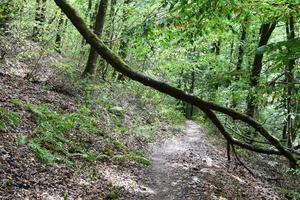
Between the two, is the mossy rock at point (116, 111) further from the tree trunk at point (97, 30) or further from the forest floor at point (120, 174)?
the tree trunk at point (97, 30)

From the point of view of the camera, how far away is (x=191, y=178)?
1137 centimetres

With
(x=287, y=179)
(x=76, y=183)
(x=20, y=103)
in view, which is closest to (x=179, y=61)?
(x=287, y=179)

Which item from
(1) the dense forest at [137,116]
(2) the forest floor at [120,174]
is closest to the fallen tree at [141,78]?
(1) the dense forest at [137,116]

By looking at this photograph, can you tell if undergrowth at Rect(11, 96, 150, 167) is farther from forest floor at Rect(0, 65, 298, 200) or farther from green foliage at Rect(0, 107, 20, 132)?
green foliage at Rect(0, 107, 20, 132)

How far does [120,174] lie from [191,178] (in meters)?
2.56

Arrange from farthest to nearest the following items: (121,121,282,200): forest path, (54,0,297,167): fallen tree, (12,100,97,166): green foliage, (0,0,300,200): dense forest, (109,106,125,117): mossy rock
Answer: (109,106,125,117): mossy rock, (121,121,282,200): forest path, (12,100,97,166): green foliage, (0,0,300,200): dense forest, (54,0,297,167): fallen tree

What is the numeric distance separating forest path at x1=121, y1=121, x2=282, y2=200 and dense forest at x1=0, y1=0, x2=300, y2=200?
0.05 metres

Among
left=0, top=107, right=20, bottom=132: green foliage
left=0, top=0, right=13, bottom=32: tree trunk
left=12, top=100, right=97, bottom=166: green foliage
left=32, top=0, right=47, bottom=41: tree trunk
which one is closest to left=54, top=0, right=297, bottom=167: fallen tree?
left=12, top=100, right=97, bottom=166: green foliage

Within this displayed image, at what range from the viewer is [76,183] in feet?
26.4

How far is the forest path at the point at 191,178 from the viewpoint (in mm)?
9836

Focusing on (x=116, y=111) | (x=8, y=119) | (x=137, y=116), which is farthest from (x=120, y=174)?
(x=137, y=116)

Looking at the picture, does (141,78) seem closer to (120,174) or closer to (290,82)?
(290,82)

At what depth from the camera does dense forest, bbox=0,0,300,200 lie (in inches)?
194

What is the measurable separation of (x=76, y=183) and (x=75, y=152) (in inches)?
66.7
